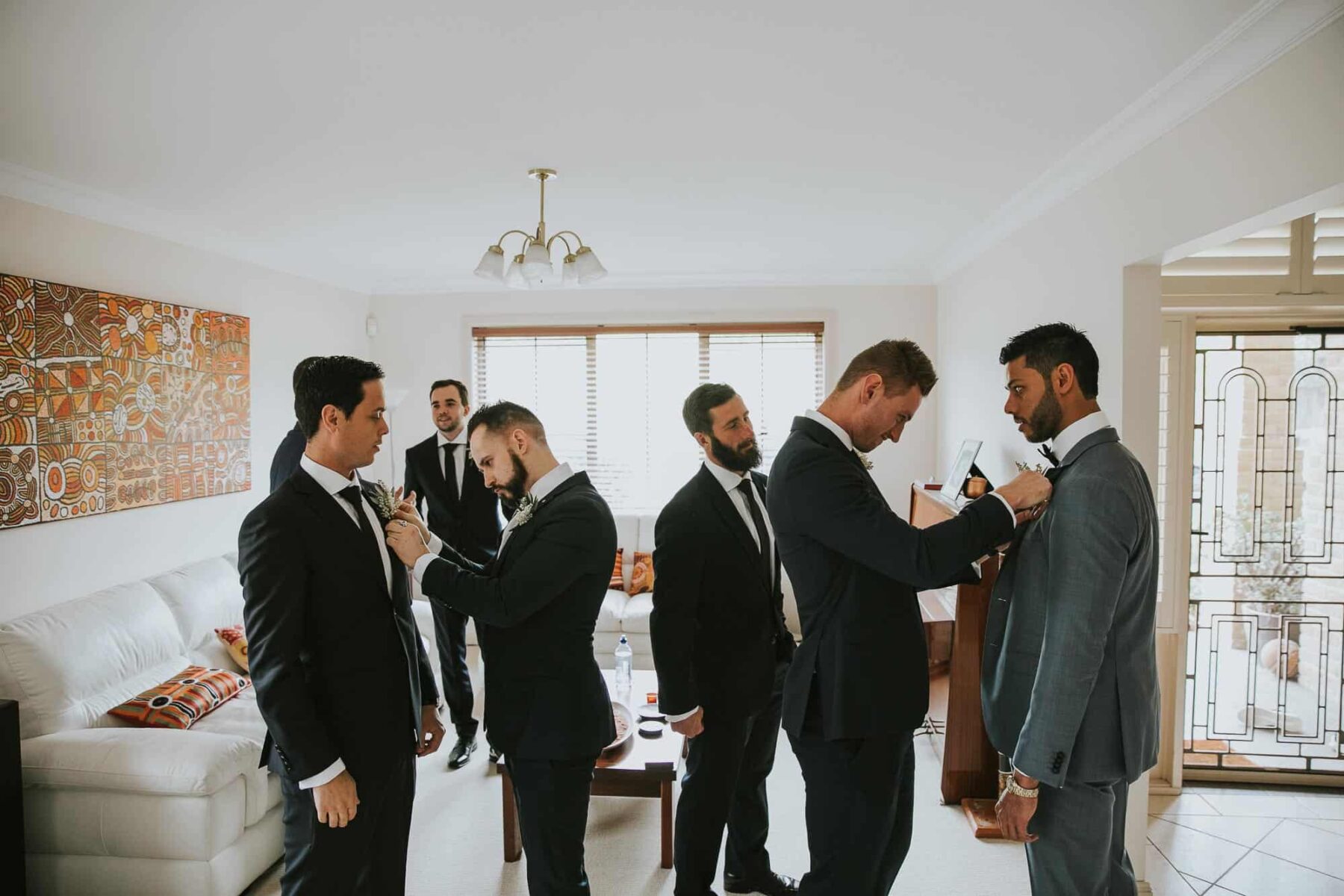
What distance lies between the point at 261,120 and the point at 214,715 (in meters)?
2.33

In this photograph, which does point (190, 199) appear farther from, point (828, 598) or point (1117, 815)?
point (1117, 815)

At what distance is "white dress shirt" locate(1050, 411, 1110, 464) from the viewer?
1.61 metres

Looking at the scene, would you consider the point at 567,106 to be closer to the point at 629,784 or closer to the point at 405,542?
the point at 405,542

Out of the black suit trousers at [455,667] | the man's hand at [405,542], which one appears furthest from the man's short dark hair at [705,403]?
the black suit trousers at [455,667]

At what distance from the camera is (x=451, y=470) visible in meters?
3.61

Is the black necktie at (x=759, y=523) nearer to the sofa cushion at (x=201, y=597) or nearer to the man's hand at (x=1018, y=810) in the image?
the man's hand at (x=1018, y=810)

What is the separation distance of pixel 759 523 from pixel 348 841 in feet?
4.42

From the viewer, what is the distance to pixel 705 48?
2.00 m

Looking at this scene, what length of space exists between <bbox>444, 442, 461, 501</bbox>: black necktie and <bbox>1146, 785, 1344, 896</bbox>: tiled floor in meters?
3.22

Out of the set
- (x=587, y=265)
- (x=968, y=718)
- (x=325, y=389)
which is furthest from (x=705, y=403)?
(x=968, y=718)

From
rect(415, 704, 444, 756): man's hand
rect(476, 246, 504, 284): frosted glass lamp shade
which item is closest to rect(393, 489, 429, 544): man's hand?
rect(415, 704, 444, 756): man's hand

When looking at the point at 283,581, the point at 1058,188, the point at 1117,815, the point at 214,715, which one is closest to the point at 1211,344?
the point at 1058,188

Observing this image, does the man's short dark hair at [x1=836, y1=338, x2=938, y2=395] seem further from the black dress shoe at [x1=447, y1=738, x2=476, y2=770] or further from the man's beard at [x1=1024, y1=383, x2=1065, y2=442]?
the black dress shoe at [x1=447, y1=738, x2=476, y2=770]

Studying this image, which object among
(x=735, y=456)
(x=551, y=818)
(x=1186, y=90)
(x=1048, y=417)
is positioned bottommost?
(x=551, y=818)
